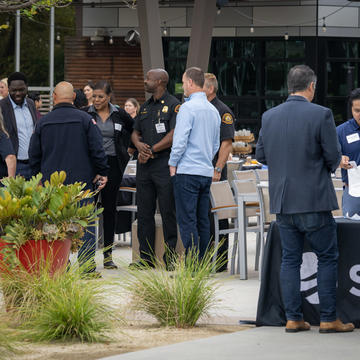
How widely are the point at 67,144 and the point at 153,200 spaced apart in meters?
1.41

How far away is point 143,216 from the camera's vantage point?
10.5 metres

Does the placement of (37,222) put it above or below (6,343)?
above

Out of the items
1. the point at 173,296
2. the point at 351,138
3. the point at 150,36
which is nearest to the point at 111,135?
the point at 150,36

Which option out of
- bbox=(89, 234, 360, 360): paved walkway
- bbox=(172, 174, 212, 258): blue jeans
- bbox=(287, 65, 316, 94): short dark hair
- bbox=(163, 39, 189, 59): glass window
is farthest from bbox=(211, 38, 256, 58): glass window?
bbox=(287, 65, 316, 94): short dark hair

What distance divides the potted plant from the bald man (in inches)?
55.7

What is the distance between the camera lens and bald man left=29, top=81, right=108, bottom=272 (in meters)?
9.38

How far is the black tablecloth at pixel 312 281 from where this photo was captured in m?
7.20

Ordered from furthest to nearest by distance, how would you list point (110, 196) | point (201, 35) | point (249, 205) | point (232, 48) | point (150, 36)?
point (232, 48) → point (201, 35) → point (150, 36) → point (110, 196) → point (249, 205)

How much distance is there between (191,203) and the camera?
955 cm

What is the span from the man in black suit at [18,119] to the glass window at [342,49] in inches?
755

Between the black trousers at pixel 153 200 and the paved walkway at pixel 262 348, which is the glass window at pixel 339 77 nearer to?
the black trousers at pixel 153 200

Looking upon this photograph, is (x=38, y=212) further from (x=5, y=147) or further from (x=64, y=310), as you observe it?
(x=64, y=310)

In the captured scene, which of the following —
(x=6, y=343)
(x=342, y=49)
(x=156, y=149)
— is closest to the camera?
(x=6, y=343)

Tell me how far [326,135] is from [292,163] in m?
0.31
